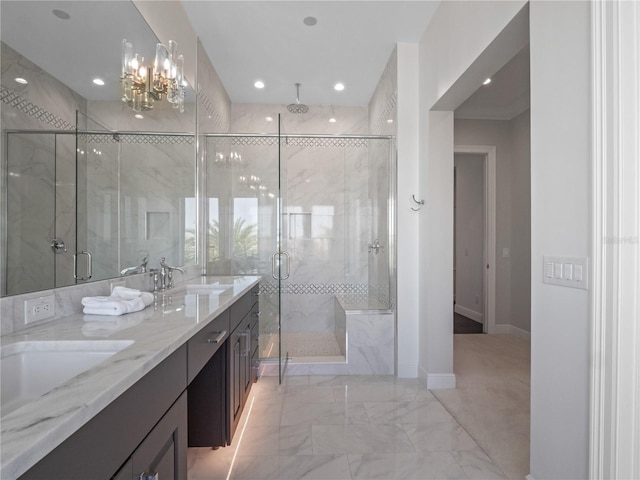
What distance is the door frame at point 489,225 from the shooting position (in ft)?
14.5

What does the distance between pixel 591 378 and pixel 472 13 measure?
6.80 feet

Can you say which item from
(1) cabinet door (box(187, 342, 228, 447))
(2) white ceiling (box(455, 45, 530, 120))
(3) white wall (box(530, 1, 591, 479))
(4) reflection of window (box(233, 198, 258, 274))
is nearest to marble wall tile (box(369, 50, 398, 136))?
(2) white ceiling (box(455, 45, 530, 120))

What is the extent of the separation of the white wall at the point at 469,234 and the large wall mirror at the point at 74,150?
457 centimetres

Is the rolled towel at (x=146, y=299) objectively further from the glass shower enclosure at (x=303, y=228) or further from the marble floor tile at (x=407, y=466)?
the glass shower enclosure at (x=303, y=228)

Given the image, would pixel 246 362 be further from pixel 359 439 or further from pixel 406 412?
pixel 406 412

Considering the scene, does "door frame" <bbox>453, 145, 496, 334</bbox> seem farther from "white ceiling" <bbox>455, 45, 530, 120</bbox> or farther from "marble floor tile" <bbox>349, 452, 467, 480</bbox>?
"marble floor tile" <bbox>349, 452, 467, 480</bbox>

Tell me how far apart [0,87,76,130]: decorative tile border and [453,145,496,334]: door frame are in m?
4.21

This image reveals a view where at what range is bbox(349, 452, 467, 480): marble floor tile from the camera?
1729 millimetres

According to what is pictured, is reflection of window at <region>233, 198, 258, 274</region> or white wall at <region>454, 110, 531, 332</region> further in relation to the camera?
white wall at <region>454, 110, 531, 332</region>

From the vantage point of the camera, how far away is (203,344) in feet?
4.58

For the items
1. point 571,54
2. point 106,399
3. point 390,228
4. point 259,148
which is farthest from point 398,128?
point 106,399

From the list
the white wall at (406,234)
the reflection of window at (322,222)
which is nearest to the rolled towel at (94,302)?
the white wall at (406,234)

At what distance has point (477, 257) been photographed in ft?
17.2

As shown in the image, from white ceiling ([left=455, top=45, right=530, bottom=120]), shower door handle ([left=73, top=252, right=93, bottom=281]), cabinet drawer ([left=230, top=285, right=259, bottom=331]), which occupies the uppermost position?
white ceiling ([left=455, top=45, right=530, bottom=120])
